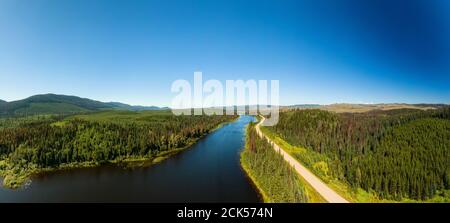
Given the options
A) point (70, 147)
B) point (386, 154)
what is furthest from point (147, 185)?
point (386, 154)

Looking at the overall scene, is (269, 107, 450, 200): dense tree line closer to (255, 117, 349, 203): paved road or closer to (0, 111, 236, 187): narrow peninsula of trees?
(255, 117, 349, 203): paved road

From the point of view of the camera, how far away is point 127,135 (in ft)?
75.6

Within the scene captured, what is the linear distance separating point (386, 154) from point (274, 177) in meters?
11.2

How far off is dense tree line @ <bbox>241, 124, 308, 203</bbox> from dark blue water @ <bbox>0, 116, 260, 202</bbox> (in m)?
0.69

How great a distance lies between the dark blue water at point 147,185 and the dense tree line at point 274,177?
0.69 m

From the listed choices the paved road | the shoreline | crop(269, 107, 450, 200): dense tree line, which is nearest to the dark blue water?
the shoreline

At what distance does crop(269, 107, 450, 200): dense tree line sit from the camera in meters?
12.0

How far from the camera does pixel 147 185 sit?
1249cm

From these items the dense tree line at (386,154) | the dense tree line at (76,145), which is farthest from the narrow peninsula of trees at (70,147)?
the dense tree line at (386,154)

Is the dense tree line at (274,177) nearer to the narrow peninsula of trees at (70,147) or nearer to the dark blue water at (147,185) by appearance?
the dark blue water at (147,185)

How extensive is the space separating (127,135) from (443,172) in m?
24.3

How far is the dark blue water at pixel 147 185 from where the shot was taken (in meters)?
10.8
